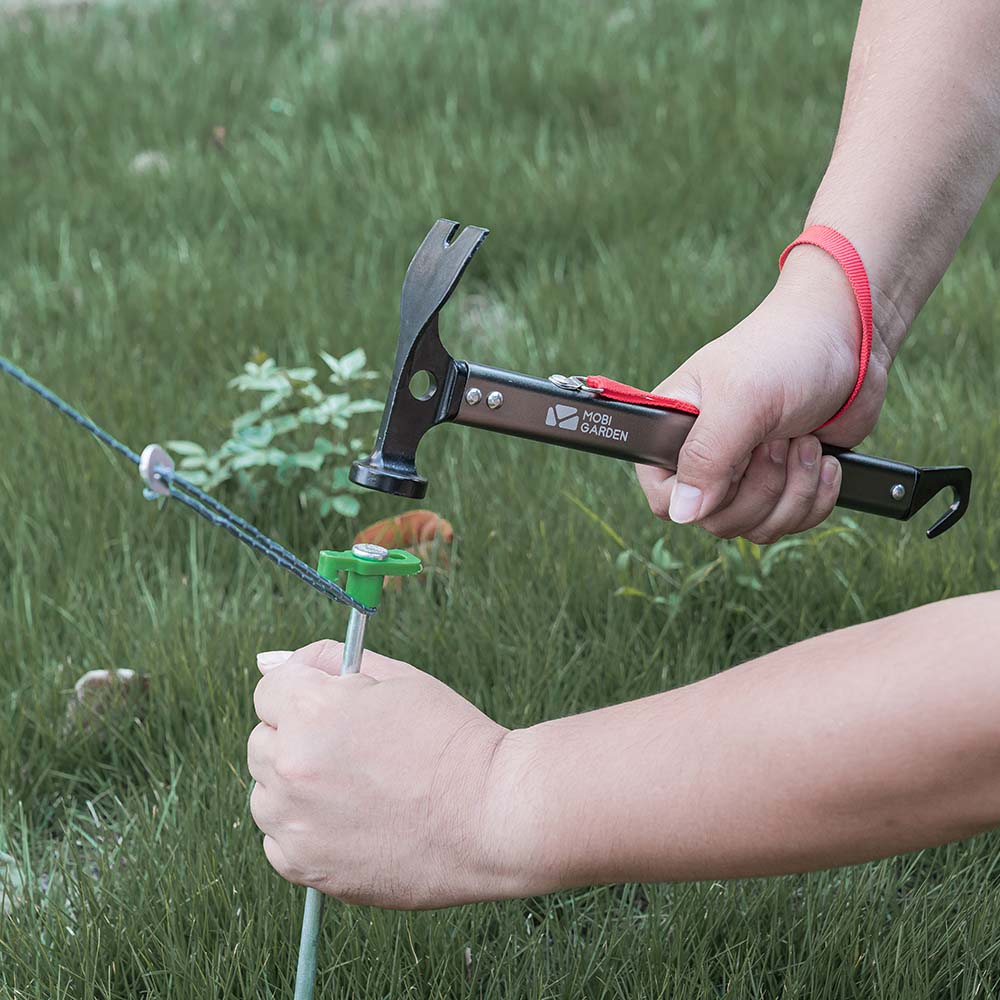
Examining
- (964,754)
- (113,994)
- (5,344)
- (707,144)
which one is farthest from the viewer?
(707,144)

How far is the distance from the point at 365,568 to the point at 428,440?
144 cm

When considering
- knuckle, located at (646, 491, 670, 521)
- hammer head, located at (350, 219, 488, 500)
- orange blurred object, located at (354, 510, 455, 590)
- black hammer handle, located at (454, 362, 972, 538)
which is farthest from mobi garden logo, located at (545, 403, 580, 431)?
orange blurred object, located at (354, 510, 455, 590)

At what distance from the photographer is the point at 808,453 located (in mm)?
1560

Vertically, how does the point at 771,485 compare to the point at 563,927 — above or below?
above

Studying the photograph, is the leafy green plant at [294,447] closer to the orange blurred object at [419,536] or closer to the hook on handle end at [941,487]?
the orange blurred object at [419,536]

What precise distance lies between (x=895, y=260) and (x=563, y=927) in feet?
2.81

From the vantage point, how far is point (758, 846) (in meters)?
0.95

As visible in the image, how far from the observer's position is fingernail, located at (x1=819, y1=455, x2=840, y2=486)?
61.7 inches

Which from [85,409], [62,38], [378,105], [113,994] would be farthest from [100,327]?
[62,38]

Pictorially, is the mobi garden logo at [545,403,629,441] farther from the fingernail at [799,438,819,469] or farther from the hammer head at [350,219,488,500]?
the fingernail at [799,438,819,469]

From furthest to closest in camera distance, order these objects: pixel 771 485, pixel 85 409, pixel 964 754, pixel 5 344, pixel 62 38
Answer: pixel 62 38 < pixel 5 344 < pixel 85 409 < pixel 771 485 < pixel 964 754

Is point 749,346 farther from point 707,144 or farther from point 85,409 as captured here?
point 707,144

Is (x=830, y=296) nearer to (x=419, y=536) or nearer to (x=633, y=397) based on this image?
(x=633, y=397)

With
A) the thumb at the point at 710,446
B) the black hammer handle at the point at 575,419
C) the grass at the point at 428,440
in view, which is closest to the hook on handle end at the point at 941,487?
the black hammer handle at the point at 575,419
